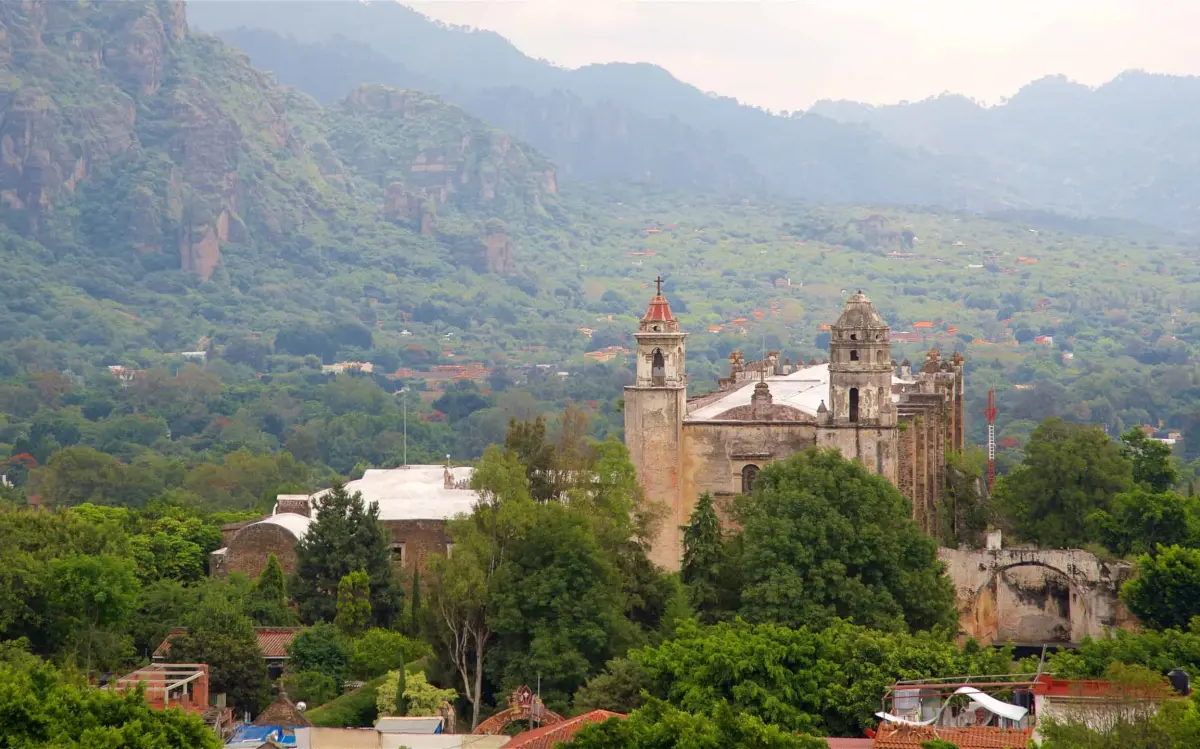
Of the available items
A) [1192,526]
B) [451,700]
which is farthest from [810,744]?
[1192,526]

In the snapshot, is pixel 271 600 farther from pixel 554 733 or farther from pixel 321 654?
pixel 554 733

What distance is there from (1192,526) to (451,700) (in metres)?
17.3

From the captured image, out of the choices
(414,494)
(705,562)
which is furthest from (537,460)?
(414,494)

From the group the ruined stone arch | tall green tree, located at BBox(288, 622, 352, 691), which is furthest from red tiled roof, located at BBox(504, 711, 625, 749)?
the ruined stone arch

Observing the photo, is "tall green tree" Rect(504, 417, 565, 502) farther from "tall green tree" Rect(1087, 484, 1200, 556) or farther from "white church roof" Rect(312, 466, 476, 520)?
"tall green tree" Rect(1087, 484, 1200, 556)

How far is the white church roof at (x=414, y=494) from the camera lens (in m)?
52.5

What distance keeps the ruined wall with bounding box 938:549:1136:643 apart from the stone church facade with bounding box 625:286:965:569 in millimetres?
1954

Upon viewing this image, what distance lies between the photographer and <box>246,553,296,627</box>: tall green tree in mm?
46156

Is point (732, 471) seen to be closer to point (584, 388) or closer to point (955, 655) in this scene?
point (955, 655)

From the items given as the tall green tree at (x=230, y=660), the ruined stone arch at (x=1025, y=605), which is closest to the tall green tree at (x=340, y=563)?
the tall green tree at (x=230, y=660)

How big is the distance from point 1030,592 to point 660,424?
855 centimetres

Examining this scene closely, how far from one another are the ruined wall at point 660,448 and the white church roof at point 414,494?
4516 millimetres

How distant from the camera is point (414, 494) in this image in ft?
185

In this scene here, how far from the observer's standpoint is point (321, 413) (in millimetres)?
146250
